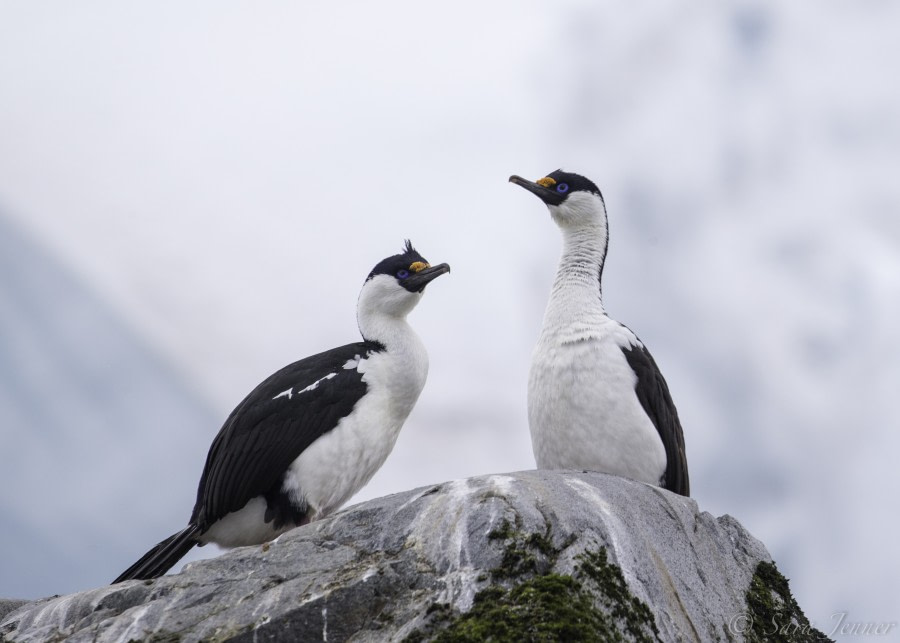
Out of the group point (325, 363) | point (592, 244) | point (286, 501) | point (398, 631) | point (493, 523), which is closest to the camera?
point (398, 631)

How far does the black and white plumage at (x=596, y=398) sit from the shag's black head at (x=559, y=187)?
85 centimetres

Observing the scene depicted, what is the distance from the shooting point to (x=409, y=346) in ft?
29.9

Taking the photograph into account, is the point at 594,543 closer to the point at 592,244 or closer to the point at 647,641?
the point at 647,641

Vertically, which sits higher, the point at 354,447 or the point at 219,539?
the point at 354,447

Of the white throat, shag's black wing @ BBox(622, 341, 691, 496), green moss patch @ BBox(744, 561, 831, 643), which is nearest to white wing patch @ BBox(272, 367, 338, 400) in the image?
the white throat

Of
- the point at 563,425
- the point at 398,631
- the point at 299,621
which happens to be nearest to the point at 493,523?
the point at 398,631

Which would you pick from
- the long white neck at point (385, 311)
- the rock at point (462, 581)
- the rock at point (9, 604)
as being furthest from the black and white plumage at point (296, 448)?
the rock at point (462, 581)

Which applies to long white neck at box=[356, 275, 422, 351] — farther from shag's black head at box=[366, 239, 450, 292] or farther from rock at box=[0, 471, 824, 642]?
rock at box=[0, 471, 824, 642]

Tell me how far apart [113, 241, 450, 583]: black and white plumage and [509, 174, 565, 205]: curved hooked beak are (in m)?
2.07

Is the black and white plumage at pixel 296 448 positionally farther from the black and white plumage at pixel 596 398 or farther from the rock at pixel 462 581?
the rock at pixel 462 581

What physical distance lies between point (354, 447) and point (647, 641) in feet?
11.5

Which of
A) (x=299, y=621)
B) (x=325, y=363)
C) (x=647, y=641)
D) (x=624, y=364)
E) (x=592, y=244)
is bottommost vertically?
(x=299, y=621)

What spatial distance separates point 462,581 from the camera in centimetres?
545

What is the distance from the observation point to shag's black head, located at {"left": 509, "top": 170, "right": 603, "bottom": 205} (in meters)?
9.50
